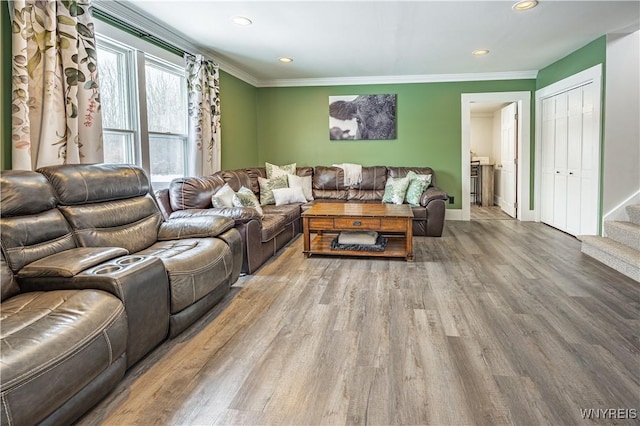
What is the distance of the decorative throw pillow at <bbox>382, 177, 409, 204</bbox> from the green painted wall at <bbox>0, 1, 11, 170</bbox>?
4.31m

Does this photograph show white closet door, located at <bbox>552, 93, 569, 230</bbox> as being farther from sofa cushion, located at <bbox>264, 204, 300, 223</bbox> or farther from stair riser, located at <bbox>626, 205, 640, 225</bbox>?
sofa cushion, located at <bbox>264, 204, 300, 223</bbox>

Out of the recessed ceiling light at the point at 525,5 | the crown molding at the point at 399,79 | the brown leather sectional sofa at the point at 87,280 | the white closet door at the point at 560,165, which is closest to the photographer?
the brown leather sectional sofa at the point at 87,280

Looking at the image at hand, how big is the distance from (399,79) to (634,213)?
375cm

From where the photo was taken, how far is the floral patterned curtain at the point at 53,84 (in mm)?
2498

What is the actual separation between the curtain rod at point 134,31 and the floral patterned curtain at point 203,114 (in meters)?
0.18

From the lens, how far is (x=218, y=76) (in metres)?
5.19

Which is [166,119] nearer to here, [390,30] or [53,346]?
[390,30]

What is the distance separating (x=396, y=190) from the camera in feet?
18.6

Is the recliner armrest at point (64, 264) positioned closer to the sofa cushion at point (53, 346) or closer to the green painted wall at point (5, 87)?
the sofa cushion at point (53, 346)

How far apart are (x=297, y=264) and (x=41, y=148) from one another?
2.33 metres

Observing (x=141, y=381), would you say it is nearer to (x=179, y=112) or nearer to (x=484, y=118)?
(x=179, y=112)

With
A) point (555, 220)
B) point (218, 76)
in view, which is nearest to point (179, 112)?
point (218, 76)

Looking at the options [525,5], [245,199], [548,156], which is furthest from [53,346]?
[548,156]

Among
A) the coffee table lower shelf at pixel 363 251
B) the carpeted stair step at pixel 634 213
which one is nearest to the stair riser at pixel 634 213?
the carpeted stair step at pixel 634 213
